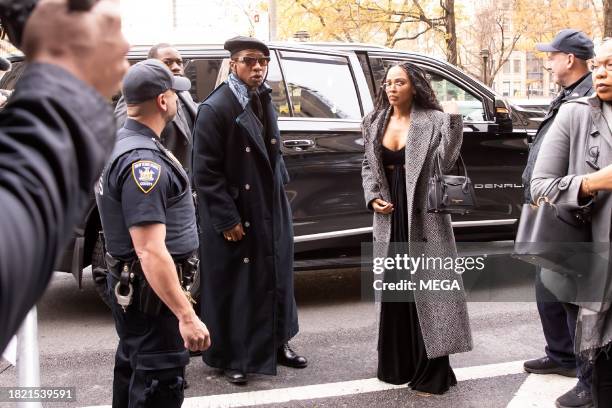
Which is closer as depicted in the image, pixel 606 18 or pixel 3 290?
pixel 3 290

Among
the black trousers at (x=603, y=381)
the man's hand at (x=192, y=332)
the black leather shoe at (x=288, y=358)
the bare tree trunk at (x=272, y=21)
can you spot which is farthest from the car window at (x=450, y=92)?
the bare tree trunk at (x=272, y=21)

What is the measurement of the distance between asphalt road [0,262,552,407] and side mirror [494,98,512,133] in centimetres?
139

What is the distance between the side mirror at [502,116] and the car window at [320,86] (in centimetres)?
119

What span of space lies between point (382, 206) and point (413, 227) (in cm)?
21

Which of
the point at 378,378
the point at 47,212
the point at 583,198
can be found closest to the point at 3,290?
the point at 47,212

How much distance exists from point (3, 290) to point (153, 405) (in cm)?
234

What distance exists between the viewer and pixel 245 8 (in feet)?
81.8

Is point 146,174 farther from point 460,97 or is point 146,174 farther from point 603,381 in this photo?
point 460,97

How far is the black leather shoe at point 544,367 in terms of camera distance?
15.4 ft

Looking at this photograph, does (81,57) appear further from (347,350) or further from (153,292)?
(347,350)

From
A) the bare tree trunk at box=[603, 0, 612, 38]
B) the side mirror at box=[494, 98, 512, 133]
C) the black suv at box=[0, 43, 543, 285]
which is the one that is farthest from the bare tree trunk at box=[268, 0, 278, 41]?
the side mirror at box=[494, 98, 512, 133]

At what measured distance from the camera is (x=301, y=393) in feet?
14.6

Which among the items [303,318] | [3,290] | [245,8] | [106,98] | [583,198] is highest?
[245,8]

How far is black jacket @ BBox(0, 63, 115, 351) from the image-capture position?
2.47 ft
